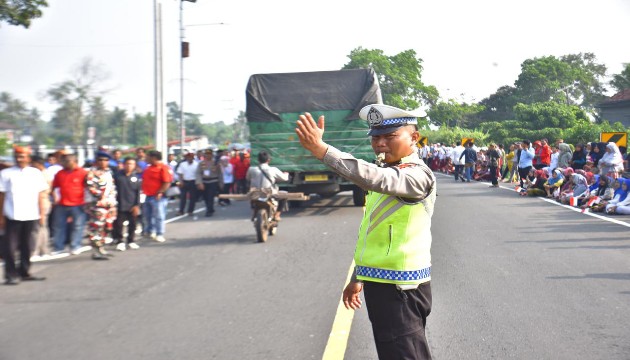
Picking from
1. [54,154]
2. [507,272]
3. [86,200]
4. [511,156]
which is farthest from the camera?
[511,156]

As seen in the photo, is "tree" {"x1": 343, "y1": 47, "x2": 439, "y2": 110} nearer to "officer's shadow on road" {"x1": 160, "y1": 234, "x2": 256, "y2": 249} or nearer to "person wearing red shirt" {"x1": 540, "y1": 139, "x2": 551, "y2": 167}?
"person wearing red shirt" {"x1": 540, "y1": 139, "x2": 551, "y2": 167}

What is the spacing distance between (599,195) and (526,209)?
206cm

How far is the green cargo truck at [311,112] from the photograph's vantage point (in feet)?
54.9

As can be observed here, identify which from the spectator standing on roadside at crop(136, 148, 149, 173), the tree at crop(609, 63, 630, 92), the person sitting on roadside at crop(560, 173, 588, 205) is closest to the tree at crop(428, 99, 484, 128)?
the tree at crop(609, 63, 630, 92)

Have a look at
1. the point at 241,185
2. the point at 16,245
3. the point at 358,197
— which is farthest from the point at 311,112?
the point at 16,245

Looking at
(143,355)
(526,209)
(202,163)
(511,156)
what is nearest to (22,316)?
(143,355)

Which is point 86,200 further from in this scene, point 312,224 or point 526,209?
point 526,209

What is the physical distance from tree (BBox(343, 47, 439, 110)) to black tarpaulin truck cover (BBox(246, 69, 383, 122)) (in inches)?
2673

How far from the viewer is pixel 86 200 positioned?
445 inches

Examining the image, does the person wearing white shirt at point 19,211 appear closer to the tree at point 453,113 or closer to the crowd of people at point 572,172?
the crowd of people at point 572,172

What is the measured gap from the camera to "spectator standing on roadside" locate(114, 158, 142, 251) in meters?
12.3

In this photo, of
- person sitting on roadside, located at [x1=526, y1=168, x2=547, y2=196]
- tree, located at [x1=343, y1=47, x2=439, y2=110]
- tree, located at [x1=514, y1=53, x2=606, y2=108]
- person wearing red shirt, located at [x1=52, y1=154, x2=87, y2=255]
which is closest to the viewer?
person wearing red shirt, located at [x1=52, y1=154, x2=87, y2=255]

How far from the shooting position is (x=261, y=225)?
39.9 ft

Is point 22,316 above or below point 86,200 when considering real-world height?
below
